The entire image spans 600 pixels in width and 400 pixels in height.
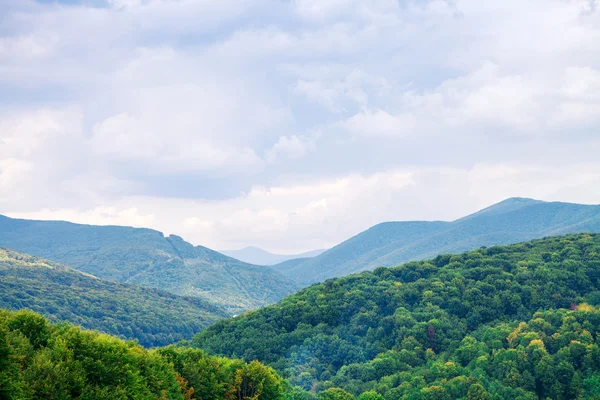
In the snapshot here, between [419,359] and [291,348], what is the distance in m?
30.1

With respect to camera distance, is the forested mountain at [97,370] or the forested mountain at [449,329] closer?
the forested mountain at [97,370]

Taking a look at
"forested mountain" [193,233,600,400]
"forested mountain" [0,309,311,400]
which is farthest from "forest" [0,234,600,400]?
"forested mountain" [193,233,600,400]

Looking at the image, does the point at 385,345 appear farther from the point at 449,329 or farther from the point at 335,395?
the point at 335,395

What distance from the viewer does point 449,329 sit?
117 meters

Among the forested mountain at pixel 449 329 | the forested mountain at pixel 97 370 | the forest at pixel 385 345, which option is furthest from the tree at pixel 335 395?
the forested mountain at pixel 97 370

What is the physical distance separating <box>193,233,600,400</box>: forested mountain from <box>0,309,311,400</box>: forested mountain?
24027 millimetres

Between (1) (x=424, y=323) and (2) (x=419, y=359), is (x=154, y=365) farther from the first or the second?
(1) (x=424, y=323)

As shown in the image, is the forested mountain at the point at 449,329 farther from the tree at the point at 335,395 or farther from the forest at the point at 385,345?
the tree at the point at 335,395

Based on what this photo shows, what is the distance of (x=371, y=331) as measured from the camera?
126m

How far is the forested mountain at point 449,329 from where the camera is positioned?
306 ft

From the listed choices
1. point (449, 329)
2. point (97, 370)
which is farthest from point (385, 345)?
point (97, 370)

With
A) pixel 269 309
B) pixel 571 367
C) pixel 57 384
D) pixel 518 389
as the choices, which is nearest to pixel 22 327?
pixel 57 384

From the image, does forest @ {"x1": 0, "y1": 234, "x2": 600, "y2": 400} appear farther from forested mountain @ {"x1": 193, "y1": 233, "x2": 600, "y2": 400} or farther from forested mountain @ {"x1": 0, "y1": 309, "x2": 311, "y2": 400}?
forested mountain @ {"x1": 193, "y1": 233, "x2": 600, "y2": 400}

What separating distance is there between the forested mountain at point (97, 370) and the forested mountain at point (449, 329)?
24027 millimetres
